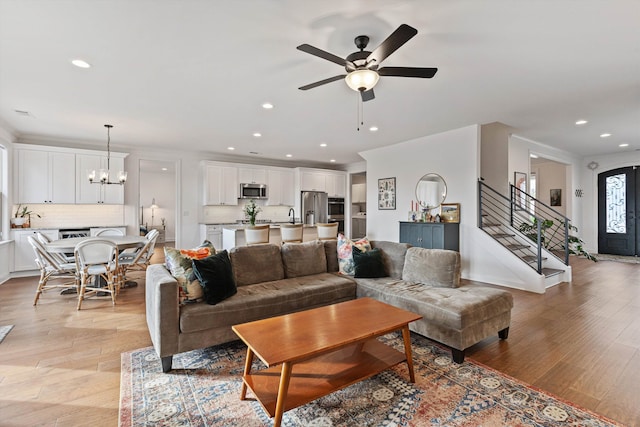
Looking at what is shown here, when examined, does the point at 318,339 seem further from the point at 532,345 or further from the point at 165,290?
the point at 532,345

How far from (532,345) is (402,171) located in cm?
424

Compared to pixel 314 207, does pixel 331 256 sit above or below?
below

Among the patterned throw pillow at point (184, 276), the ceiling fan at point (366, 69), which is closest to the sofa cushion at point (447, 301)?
the patterned throw pillow at point (184, 276)

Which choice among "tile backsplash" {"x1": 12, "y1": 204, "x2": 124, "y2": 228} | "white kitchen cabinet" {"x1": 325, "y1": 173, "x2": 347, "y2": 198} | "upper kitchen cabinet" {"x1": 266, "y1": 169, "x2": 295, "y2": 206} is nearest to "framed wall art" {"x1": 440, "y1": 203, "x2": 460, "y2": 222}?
"white kitchen cabinet" {"x1": 325, "y1": 173, "x2": 347, "y2": 198}

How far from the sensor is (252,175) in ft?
26.4

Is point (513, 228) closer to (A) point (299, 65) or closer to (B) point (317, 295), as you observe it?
(B) point (317, 295)

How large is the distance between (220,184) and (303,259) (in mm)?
4686

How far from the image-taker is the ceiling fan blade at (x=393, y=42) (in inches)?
75.2

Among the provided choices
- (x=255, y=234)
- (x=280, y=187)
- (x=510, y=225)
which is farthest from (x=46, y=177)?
(x=510, y=225)

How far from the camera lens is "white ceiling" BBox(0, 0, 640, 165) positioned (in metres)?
2.18

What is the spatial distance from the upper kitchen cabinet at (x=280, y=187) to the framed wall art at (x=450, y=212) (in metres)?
4.45

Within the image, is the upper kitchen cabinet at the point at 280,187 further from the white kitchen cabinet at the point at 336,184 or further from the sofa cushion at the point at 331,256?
the sofa cushion at the point at 331,256

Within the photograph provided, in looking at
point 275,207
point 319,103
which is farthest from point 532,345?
point 275,207

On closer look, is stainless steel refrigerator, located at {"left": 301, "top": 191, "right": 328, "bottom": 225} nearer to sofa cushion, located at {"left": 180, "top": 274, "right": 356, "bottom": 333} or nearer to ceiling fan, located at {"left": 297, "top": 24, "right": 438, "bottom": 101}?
sofa cushion, located at {"left": 180, "top": 274, "right": 356, "bottom": 333}
